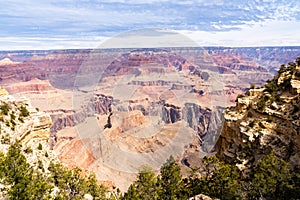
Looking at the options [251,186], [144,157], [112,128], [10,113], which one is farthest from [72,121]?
[251,186]

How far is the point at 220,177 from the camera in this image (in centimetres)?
3164

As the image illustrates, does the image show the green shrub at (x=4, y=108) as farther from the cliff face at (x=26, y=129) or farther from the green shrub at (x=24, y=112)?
the green shrub at (x=24, y=112)

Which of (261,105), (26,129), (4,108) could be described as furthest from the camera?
(261,105)

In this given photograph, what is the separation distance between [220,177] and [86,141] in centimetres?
7472

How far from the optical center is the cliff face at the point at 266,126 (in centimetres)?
3419

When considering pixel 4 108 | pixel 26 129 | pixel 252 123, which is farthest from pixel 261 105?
pixel 4 108

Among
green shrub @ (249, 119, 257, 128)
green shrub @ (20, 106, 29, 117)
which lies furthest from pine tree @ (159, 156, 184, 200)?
green shrub @ (20, 106, 29, 117)

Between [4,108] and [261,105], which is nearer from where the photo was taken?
[4,108]

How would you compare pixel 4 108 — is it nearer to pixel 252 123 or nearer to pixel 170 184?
pixel 170 184

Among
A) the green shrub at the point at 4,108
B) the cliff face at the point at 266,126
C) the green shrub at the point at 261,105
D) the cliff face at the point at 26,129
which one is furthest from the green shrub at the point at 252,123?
the green shrub at the point at 4,108

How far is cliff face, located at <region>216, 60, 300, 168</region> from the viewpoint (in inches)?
1346

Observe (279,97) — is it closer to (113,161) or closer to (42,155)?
(42,155)

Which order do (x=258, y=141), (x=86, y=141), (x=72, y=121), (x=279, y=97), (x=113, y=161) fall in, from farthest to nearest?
(x=72, y=121), (x=86, y=141), (x=113, y=161), (x=279, y=97), (x=258, y=141)

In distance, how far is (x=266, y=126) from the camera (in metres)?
36.5
